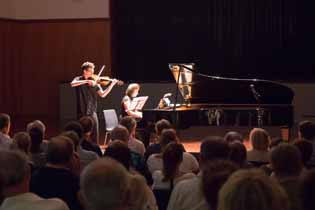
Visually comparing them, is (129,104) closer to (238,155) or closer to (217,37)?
(238,155)

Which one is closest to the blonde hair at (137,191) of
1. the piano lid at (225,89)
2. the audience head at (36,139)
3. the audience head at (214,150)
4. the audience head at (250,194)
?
the audience head at (250,194)

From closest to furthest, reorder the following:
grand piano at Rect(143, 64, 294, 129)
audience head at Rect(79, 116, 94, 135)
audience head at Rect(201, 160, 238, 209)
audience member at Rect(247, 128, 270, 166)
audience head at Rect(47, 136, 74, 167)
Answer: audience head at Rect(201, 160, 238, 209)
audience head at Rect(47, 136, 74, 167)
audience member at Rect(247, 128, 270, 166)
audience head at Rect(79, 116, 94, 135)
grand piano at Rect(143, 64, 294, 129)

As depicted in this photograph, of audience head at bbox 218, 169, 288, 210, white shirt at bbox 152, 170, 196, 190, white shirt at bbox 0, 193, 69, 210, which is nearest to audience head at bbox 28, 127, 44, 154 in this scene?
white shirt at bbox 152, 170, 196, 190

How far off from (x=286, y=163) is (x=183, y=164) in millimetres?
1679

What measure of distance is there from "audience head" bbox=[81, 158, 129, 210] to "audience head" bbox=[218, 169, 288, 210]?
1.48 feet

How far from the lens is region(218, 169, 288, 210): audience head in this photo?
2357 mm

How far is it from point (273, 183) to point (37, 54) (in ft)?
51.5

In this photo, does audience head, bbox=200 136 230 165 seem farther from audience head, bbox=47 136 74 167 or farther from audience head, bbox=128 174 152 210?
audience head, bbox=128 174 152 210

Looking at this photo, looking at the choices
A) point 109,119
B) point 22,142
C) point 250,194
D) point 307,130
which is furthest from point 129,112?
point 250,194

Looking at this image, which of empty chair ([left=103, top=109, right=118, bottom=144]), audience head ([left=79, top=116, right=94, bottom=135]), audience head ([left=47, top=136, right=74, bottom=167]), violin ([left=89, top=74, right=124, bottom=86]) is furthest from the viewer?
empty chair ([left=103, top=109, right=118, bottom=144])

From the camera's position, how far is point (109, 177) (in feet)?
8.79

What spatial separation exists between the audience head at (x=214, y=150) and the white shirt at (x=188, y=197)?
0.94 metres

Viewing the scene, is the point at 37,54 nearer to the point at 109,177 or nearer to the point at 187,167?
the point at 187,167

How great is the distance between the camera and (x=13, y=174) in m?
3.35
